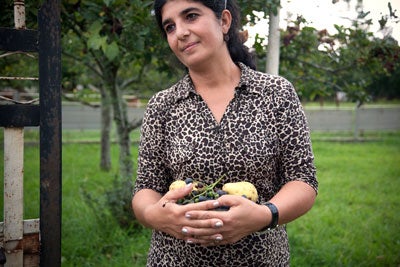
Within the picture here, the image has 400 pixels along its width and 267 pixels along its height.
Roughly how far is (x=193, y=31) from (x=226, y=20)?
201 millimetres

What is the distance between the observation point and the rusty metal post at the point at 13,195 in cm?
180

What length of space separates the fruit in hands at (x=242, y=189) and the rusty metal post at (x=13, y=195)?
88 centimetres

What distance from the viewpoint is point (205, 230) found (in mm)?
1389

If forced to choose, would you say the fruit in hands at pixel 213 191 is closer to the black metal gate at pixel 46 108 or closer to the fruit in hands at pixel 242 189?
the fruit in hands at pixel 242 189

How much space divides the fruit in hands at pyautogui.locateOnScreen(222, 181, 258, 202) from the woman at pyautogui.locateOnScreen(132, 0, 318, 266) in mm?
64

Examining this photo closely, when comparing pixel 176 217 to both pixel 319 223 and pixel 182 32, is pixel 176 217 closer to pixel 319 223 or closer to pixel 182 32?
pixel 182 32

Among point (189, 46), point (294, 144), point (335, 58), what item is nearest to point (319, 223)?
point (335, 58)

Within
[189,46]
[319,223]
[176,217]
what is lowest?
Answer: [319,223]

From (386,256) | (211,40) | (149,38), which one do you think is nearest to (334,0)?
(149,38)

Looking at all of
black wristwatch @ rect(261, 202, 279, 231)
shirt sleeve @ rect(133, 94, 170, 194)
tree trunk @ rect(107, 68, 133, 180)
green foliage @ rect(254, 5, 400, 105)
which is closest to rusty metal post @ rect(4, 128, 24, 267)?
shirt sleeve @ rect(133, 94, 170, 194)

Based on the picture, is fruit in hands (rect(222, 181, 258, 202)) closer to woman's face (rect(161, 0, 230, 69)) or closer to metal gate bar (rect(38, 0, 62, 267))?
woman's face (rect(161, 0, 230, 69))

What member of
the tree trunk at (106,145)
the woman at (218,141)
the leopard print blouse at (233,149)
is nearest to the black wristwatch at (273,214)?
the woman at (218,141)

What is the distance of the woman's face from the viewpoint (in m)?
1.63

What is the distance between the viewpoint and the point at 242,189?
4.97 feet
